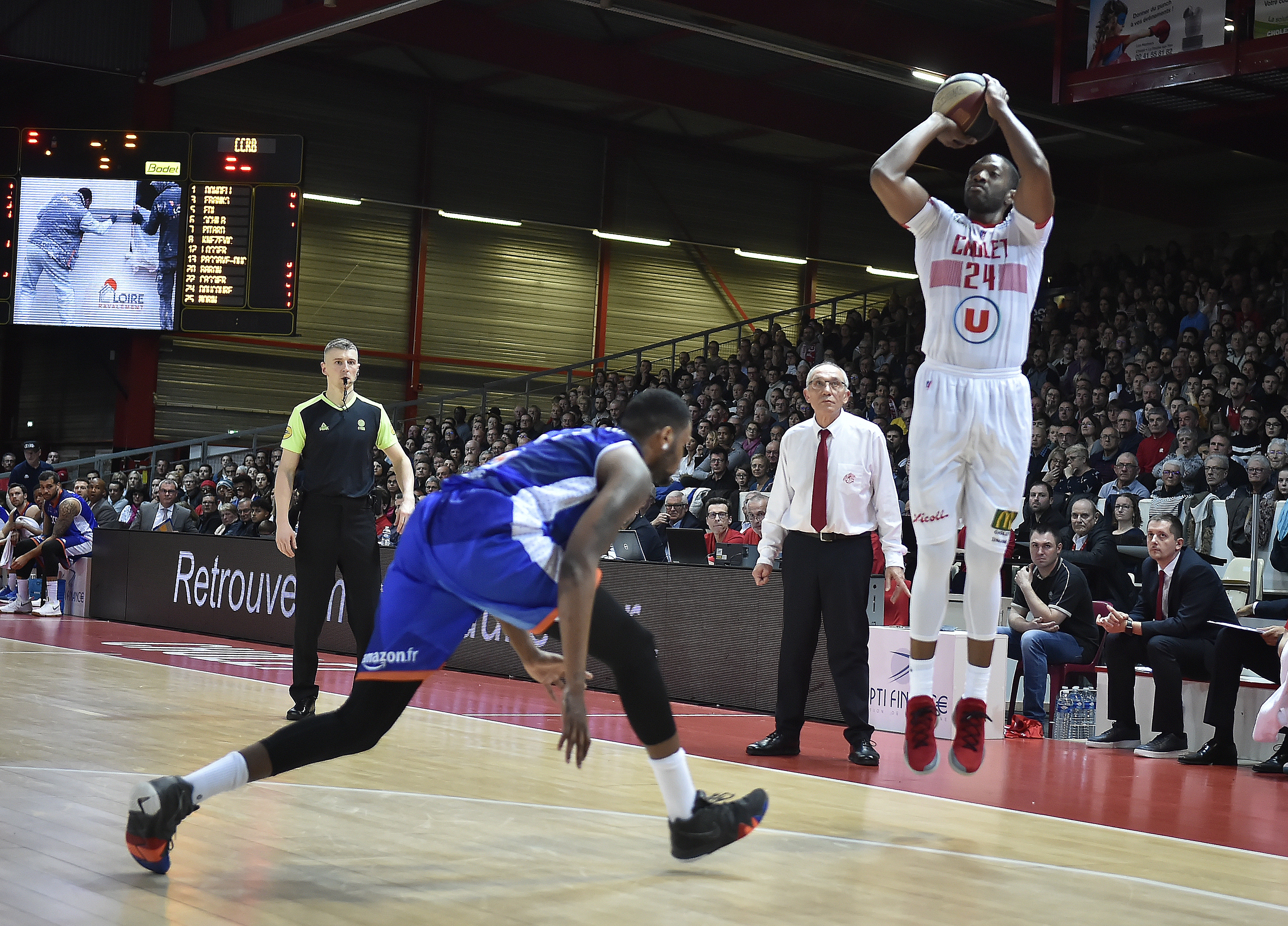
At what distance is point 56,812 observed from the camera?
175 inches

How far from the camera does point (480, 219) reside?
24469 millimetres

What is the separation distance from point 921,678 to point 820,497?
1.89 m

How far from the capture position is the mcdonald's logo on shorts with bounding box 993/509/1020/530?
506 cm

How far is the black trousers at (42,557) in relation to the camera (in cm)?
1523

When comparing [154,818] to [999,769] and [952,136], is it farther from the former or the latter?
[999,769]

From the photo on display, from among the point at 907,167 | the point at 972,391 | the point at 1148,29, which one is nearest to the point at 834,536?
the point at 972,391

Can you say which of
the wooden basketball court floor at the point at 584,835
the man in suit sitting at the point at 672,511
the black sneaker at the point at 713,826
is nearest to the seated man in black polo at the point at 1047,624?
the wooden basketball court floor at the point at 584,835

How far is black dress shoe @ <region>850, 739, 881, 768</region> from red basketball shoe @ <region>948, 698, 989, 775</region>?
1.54 meters

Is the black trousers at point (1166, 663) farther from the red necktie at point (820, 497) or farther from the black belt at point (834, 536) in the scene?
the red necktie at point (820, 497)

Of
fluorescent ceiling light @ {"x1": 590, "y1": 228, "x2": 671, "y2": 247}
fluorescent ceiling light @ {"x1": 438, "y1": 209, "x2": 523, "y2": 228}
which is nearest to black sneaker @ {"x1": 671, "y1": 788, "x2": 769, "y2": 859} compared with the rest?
fluorescent ceiling light @ {"x1": 438, "y1": 209, "x2": 523, "y2": 228}

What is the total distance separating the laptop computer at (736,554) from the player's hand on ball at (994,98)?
5.77 metres

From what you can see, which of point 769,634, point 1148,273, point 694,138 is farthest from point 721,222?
point 769,634

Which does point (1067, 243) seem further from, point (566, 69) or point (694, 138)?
point (566, 69)

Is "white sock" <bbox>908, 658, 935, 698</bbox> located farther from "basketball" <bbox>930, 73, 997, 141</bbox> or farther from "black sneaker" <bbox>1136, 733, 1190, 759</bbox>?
"black sneaker" <bbox>1136, 733, 1190, 759</bbox>
